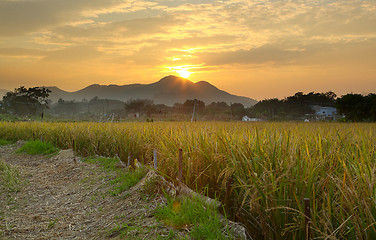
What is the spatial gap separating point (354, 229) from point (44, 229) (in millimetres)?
4537

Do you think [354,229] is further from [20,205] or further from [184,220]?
[20,205]

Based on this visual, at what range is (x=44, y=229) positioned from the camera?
197 inches

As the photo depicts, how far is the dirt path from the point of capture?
14.0ft

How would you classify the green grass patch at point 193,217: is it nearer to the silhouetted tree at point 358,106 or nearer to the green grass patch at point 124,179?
the green grass patch at point 124,179

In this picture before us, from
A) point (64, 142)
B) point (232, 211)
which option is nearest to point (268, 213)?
point (232, 211)

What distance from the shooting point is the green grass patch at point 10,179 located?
7.56m

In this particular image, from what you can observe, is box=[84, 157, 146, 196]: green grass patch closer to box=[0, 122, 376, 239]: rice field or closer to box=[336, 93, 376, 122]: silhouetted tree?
box=[0, 122, 376, 239]: rice field

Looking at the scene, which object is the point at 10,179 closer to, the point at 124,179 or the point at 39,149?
the point at 124,179

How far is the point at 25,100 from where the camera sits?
Answer: 67.9m

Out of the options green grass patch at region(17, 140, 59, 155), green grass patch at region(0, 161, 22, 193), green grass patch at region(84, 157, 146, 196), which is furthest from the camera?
green grass patch at region(17, 140, 59, 155)

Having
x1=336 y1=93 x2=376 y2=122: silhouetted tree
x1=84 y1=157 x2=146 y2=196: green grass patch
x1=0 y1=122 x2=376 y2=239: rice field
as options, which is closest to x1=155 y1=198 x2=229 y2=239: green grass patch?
x1=0 y1=122 x2=376 y2=239: rice field

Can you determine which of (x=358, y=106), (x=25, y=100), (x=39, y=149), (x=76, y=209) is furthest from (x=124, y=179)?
(x=25, y=100)

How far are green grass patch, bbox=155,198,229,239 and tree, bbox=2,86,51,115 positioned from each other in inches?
2777

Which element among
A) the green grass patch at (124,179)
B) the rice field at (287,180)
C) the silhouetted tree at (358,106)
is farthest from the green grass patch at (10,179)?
the silhouetted tree at (358,106)
